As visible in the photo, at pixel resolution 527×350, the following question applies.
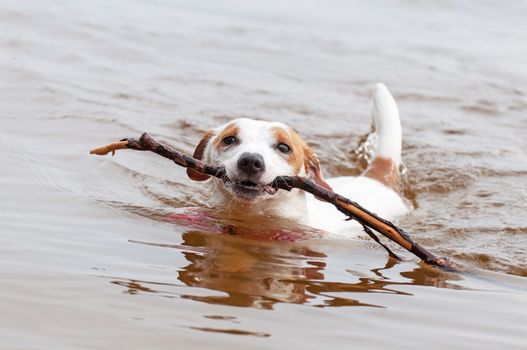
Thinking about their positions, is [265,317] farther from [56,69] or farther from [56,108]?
[56,69]

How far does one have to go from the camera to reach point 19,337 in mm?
3102

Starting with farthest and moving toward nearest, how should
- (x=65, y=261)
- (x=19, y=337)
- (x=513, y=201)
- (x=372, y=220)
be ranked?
(x=513, y=201) < (x=372, y=220) < (x=65, y=261) < (x=19, y=337)

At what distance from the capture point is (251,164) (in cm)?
495

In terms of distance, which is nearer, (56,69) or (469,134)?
(469,134)

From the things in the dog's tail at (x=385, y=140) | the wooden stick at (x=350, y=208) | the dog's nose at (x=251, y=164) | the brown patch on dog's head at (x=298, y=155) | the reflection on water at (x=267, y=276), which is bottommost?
the reflection on water at (x=267, y=276)

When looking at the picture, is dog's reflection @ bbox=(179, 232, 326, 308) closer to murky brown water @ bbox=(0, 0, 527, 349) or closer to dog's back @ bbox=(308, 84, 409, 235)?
murky brown water @ bbox=(0, 0, 527, 349)

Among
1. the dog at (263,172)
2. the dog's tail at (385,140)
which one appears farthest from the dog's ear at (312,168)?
the dog's tail at (385,140)

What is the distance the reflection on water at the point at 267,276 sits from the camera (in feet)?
12.4

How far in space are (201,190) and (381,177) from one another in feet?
4.34

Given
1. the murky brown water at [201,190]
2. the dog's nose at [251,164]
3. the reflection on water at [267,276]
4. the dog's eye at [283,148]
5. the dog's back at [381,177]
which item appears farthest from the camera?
the dog's back at [381,177]

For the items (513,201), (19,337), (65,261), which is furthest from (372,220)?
(513,201)

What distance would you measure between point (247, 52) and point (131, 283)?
8801 millimetres

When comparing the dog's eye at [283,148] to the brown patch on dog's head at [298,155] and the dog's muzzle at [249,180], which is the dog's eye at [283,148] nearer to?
the brown patch on dog's head at [298,155]

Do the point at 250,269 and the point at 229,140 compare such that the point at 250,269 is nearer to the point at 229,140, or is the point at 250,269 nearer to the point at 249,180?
the point at 249,180
